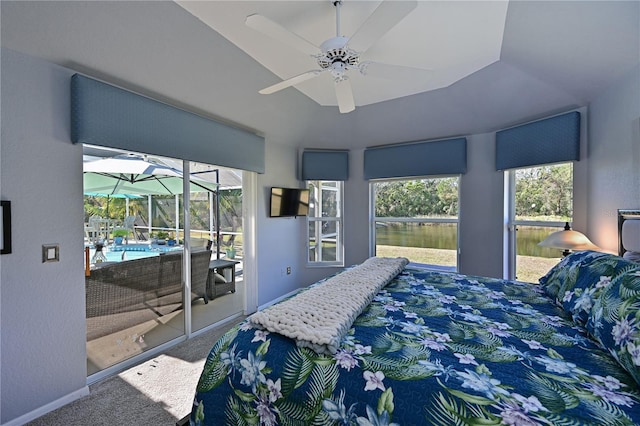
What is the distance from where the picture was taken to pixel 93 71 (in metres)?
2.08

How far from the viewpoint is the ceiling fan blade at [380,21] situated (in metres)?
1.45

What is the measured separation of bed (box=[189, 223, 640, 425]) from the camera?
3.01 feet

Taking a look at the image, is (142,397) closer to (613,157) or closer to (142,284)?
(142,284)

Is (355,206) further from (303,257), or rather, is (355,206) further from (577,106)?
(577,106)

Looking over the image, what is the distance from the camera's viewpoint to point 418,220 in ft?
14.1

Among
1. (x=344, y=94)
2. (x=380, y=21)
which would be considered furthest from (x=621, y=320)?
(x=344, y=94)

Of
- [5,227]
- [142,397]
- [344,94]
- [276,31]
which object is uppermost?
[276,31]

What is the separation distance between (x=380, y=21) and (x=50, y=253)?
8.64ft

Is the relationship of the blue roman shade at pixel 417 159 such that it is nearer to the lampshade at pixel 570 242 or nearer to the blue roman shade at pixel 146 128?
the lampshade at pixel 570 242

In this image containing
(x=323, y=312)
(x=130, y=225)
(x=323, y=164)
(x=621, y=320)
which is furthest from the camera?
(x=323, y=164)

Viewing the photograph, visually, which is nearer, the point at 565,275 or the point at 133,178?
the point at 565,275

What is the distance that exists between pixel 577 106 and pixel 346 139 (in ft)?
8.82

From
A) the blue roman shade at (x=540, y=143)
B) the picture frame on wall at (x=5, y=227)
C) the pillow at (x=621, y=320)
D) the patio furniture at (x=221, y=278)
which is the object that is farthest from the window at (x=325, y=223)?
the pillow at (x=621, y=320)

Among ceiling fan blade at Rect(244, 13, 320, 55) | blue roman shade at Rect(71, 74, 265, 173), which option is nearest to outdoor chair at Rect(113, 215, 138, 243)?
blue roman shade at Rect(71, 74, 265, 173)
